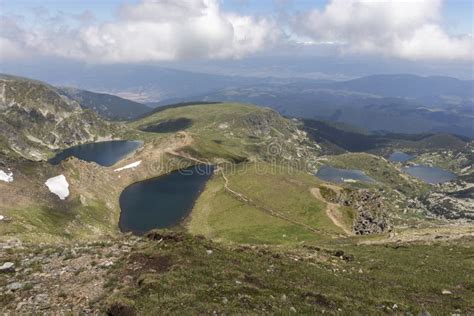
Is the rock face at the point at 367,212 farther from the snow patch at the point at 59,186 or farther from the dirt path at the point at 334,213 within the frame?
the snow patch at the point at 59,186

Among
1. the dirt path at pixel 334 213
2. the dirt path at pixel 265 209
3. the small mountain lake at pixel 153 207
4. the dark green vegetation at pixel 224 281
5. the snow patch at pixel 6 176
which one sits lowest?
the small mountain lake at pixel 153 207

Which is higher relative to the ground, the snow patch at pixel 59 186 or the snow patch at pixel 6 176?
the snow patch at pixel 6 176

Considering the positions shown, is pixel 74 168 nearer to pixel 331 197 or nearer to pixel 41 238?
pixel 41 238

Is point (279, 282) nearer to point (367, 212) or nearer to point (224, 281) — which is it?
point (224, 281)

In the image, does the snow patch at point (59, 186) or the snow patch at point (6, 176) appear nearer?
the snow patch at point (6, 176)

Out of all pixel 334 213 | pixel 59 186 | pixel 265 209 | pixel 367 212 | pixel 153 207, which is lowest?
pixel 153 207

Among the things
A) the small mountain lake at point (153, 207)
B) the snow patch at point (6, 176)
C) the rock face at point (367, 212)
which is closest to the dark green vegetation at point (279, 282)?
the rock face at point (367, 212)

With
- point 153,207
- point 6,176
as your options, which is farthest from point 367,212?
point 6,176
